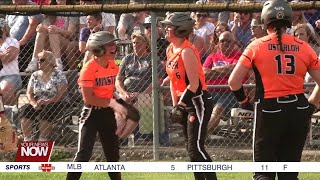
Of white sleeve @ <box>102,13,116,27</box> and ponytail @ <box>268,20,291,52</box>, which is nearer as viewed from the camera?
ponytail @ <box>268,20,291,52</box>

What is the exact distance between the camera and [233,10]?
1187cm

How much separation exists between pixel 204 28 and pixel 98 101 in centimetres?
336

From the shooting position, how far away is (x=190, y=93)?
31.6 feet

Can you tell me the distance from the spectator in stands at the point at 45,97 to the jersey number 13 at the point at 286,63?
5218 millimetres

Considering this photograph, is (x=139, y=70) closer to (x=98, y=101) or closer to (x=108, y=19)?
(x=108, y=19)

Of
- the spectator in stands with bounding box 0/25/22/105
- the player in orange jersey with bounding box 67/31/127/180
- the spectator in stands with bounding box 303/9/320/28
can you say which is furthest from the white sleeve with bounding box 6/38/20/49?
the spectator in stands with bounding box 303/9/320/28

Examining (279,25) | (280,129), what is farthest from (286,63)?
(280,129)

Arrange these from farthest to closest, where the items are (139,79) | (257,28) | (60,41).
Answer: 1. (60,41)
2. (139,79)
3. (257,28)

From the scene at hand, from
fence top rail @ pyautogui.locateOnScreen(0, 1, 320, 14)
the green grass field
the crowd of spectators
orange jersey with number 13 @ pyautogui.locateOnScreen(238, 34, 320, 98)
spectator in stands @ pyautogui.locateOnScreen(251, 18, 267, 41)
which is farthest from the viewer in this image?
the crowd of spectators

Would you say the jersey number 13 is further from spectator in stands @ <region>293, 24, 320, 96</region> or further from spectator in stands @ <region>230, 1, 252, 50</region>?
spectator in stands @ <region>230, 1, 252, 50</region>

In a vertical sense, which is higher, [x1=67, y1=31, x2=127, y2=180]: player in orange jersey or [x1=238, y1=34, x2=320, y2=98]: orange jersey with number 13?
[x1=238, y1=34, x2=320, y2=98]: orange jersey with number 13

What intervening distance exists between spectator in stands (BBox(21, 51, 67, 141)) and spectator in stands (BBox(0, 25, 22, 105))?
0.83 ft

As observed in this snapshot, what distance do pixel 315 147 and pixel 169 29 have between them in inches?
127

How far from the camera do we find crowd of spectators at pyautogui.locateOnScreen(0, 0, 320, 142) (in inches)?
486
